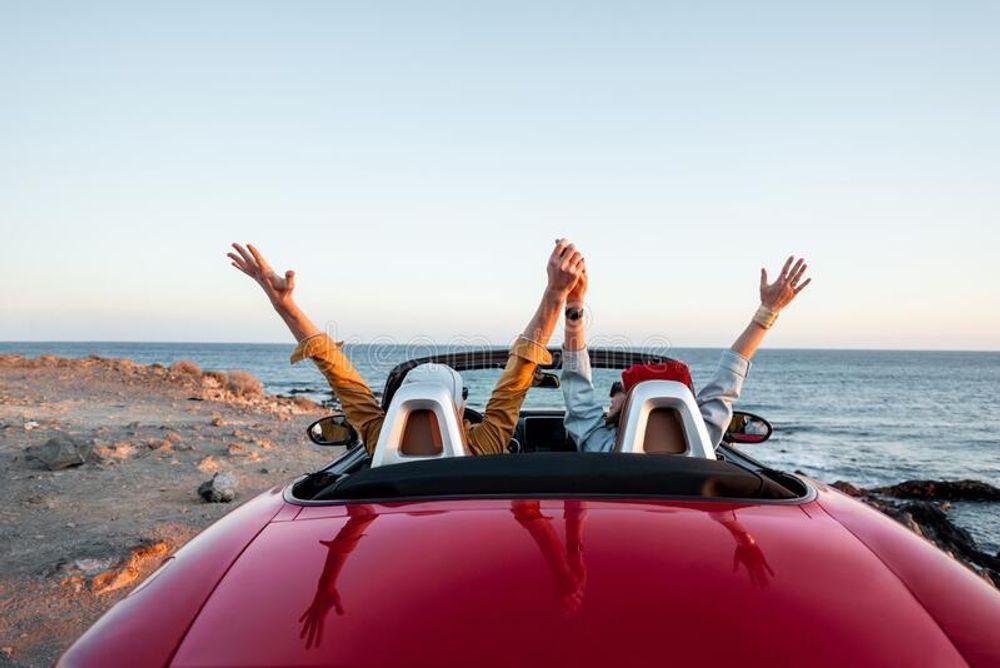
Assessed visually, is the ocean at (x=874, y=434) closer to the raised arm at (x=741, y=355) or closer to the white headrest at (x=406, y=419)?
the white headrest at (x=406, y=419)

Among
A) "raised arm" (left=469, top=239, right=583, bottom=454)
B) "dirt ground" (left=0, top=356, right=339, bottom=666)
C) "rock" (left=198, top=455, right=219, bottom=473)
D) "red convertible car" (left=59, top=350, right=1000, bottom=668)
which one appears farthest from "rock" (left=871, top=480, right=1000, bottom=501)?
"red convertible car" (left=59, top=350, right=1000, bottom=668)

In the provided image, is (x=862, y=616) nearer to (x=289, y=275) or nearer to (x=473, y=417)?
(x=289, y=275)

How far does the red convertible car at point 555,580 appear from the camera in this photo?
115 centimetres

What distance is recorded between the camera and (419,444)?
235 centimetres

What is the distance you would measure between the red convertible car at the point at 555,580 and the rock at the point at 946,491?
12162 mm

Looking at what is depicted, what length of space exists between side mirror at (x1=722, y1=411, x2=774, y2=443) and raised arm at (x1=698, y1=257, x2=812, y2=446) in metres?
0.19

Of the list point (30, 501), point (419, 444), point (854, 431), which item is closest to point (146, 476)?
point (30, 501)

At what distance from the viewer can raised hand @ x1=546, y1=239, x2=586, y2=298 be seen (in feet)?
8.86

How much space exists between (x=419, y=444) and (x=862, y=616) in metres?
1.40

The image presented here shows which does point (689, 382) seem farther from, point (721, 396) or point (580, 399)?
point (580, 399)

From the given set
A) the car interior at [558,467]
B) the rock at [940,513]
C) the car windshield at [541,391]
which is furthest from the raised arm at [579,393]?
the rock at [940,513]

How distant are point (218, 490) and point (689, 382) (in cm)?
533

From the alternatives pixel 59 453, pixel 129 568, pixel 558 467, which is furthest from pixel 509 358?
pixel 59 453

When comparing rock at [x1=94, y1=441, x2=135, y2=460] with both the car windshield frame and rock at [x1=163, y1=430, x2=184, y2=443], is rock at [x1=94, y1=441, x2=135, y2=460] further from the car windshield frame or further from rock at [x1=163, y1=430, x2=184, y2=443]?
the car windshield frame
